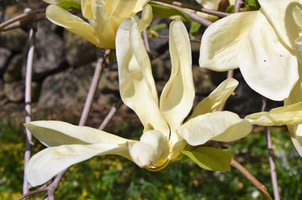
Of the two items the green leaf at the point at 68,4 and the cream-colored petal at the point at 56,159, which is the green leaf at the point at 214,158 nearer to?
the cream-colored petal at the point at 56,159

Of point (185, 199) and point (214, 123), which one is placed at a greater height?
point (214, 123)

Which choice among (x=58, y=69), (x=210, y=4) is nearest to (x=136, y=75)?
(x=210, y=4)

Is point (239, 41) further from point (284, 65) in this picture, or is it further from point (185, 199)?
point (185, 199)

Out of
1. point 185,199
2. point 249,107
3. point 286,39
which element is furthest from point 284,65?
point 249,107

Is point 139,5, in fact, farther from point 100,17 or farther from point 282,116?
point 282,116

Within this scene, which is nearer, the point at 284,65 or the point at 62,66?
the point at 284,65

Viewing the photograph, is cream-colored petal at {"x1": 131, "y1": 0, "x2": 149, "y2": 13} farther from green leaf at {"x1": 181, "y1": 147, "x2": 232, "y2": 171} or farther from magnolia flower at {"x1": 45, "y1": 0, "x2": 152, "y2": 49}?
green leaf at {"x1": 181, "y1": 147, "x2": 232, "y2": 171}
